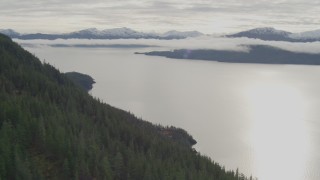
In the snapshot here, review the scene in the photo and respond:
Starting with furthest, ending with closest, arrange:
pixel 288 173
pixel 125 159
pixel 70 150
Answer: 1. pixel 288 173
2. pixel 125 159
3. pixel 70 150

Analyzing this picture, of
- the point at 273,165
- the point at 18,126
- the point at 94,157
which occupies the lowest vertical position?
the point at 273,165

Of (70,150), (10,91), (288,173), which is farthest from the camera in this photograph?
(288,173)

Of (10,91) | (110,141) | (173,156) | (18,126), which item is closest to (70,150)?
(18,126)

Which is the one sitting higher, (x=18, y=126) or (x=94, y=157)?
(x=18, y=126)

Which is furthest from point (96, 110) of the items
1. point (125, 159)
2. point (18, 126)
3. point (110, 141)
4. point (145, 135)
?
point (18, 126)

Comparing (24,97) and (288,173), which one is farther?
(288,173)

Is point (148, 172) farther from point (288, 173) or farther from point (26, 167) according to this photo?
point (288, 173)
